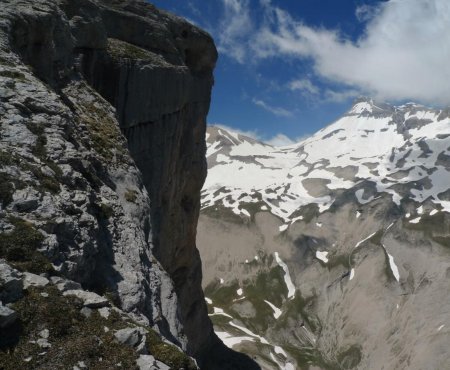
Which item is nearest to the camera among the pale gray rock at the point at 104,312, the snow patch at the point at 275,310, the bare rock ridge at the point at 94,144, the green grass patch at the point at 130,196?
the pale gray rock at the point at 104,312

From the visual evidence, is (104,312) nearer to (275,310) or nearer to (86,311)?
(86,311)

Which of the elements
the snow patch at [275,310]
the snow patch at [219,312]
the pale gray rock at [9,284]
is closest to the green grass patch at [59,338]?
the pale gray rock at [9,284]

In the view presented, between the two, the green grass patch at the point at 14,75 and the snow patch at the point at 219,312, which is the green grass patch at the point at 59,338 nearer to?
the green grass patch at the point at 14,75

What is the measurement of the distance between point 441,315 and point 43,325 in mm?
161996

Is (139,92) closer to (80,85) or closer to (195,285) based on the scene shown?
(80,85)

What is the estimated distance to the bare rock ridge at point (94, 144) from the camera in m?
14.7

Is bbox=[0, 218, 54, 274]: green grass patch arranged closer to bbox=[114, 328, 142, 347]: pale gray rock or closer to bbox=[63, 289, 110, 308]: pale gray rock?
bbox=[63, 289, 110, 308]: pale gray rock

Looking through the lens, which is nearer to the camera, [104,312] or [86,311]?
[86,311]

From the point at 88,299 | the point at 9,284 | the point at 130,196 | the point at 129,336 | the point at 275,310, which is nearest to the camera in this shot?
the point at 9,284

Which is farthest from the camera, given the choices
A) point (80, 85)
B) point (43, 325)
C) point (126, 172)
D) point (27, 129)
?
point (80, 85)

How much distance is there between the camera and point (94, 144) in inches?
934

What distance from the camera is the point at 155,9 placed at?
150 ft

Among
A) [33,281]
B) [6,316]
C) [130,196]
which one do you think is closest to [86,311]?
[33,281]

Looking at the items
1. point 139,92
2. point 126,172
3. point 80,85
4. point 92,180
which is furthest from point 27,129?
point 139,92
